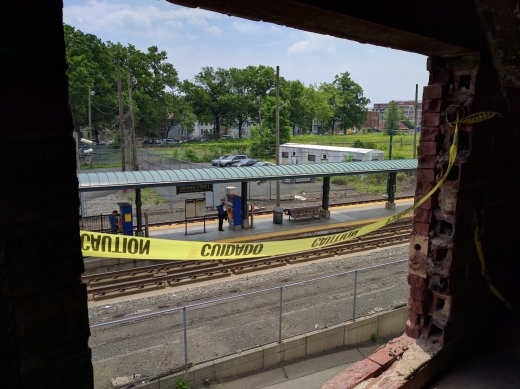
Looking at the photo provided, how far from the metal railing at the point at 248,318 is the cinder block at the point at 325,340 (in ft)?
1.04

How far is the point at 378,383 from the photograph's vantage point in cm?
406

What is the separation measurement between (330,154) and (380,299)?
97.0 ft

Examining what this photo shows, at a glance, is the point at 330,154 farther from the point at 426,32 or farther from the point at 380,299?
the point at 426,32

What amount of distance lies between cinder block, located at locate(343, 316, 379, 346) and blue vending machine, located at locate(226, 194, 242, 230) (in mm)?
9561

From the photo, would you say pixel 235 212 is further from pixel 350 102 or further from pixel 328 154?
pixel 350 102

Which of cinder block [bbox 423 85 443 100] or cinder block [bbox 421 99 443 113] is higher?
cinder block [bbox 423 85 443 100]

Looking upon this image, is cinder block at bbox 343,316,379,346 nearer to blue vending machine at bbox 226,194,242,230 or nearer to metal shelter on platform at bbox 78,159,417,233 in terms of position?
metal shelter on platform at bbox 78,159,417,233

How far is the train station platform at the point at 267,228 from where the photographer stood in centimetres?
1741

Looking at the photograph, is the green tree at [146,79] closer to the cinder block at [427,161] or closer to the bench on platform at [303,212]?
the bench on platform at [303,212]

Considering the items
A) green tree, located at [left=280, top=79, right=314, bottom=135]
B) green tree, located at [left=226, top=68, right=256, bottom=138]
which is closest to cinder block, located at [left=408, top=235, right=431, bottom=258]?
green tree, located at [left=280, top=79, right=314, bottom=135]

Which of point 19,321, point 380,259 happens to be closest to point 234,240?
point 380,259

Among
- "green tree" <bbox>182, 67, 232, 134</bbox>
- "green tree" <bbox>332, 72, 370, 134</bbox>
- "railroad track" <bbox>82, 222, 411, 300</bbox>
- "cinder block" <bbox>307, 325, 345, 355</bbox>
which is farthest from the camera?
"green tree" <bbox>332, 72, 370, 134</bbox>

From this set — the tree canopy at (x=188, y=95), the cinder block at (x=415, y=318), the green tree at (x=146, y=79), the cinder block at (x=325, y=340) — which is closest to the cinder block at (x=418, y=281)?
the cinder block at (x=415, y=318)

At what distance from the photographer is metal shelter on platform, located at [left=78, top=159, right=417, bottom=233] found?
50.9 feet
